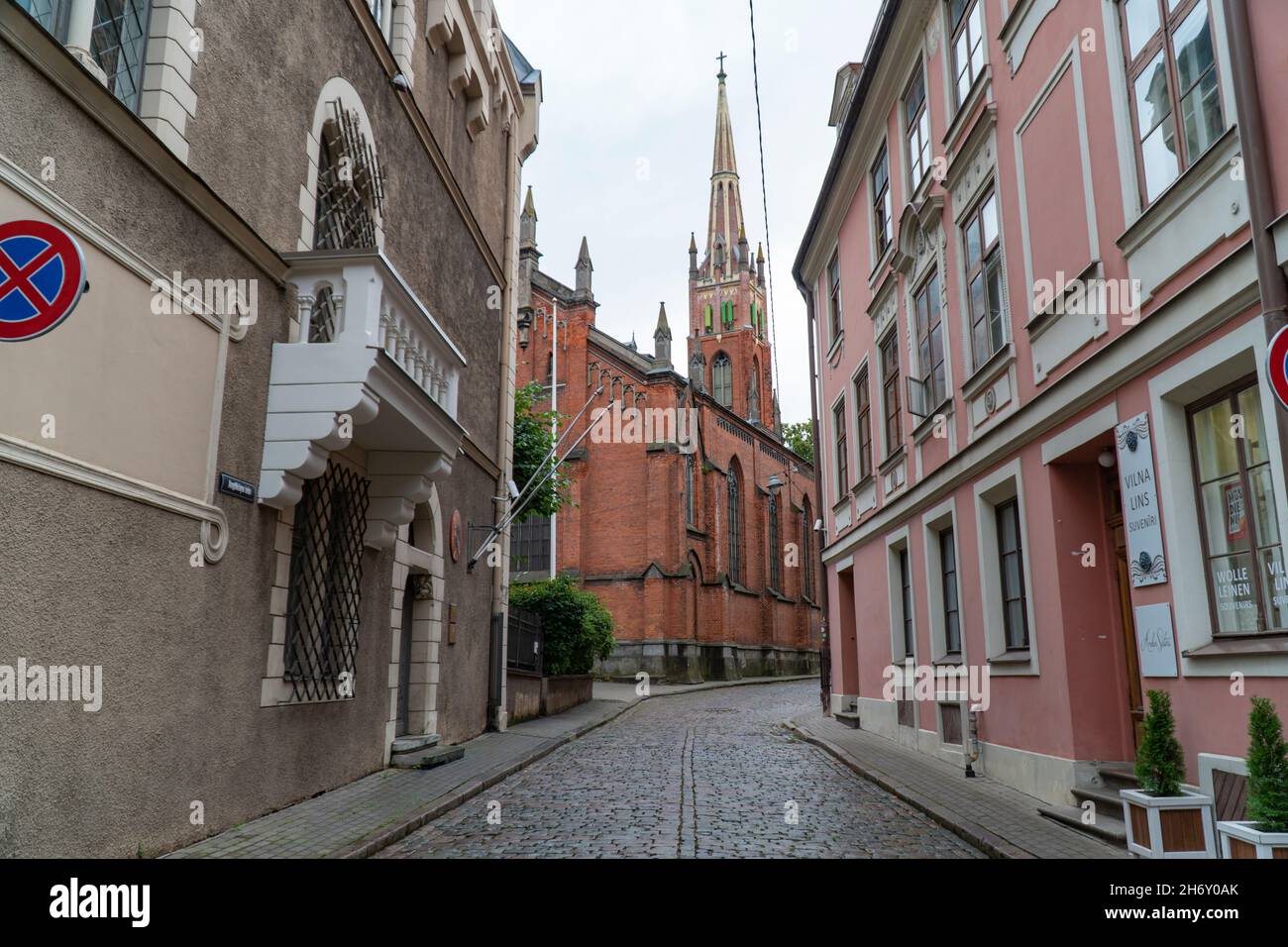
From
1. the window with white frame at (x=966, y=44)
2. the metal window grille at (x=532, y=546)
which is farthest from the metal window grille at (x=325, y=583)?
the metal window grille at (x=532, y=546)

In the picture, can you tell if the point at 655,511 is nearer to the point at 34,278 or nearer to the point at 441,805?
the point at 441,805

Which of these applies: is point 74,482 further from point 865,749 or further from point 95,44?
Result: point 865,749

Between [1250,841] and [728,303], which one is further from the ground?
[728,303]

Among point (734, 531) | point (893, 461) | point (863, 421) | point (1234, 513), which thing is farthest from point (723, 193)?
point (1234, 513)

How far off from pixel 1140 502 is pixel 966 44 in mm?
7082

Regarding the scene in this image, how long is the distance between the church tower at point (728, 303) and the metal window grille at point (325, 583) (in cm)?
4852

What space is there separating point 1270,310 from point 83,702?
7325 mm

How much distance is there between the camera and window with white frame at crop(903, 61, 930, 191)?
13.5 meters

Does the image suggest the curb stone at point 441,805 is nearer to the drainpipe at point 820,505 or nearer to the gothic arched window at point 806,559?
the drainpipe at point 820,505

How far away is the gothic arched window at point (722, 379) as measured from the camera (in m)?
61.9

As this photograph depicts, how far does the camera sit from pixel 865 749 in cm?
1385

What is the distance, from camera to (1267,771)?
530 cm

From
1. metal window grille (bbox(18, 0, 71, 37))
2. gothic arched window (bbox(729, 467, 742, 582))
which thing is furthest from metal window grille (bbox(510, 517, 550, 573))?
metal window grille (bbox(18, 0, 71, 37))

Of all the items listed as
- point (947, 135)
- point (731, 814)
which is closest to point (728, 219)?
point (947, 135)
